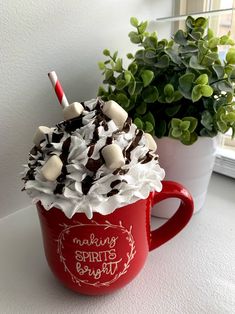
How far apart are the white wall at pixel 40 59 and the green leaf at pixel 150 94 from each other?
15 cm

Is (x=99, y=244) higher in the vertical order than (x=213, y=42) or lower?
lower

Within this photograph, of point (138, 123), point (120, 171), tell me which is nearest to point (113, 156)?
point (120, 171)

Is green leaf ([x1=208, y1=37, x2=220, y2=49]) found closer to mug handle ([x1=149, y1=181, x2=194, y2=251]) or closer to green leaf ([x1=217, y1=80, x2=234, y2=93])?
green leaf ([x1=217, y1=80, x2=234, y2=93])

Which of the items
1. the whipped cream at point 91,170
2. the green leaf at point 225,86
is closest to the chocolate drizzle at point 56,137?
the whipped cream at point 91,170

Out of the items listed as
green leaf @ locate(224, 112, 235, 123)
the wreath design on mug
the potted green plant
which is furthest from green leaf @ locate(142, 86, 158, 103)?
the wreath design on mug

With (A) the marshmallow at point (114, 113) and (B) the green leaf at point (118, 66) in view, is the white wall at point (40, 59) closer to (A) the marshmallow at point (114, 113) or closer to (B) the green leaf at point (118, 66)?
(B) the green leaf at point (118, 66)

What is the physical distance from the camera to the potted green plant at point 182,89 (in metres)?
0.47

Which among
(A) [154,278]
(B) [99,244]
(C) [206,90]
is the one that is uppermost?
(C) [206,90]

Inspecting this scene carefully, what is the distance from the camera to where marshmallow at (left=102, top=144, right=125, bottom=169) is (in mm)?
344

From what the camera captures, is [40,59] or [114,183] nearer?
[114,183]

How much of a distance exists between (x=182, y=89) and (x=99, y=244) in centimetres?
24

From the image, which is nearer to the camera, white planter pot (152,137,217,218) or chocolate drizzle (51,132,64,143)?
chocolate drizzle (51,132,64,143)

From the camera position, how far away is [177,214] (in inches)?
17.6

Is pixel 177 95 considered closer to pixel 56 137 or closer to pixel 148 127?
pixel 148 127
